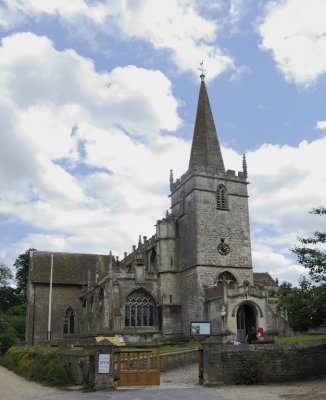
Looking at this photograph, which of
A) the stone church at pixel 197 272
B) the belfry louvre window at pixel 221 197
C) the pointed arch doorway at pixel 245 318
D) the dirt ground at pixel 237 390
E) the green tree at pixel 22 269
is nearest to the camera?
the dirt ground at pixel 237 390

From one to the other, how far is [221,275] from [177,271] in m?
4.53

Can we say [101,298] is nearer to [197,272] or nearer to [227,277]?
[197,272]

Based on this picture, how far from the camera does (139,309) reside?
43094 millimetres

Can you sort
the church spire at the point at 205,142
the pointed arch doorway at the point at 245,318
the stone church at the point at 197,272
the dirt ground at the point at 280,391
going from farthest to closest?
the church spire at the point at 205,142
the stone church at the point at 197,272
the pointed arch doorway at the point at 245,318
the dirt ground at the point at 280,391

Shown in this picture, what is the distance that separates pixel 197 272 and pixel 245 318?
18.3 ft

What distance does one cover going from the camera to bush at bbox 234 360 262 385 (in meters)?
18.8

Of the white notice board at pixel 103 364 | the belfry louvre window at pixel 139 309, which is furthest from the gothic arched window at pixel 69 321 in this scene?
the white notice board at pixel 103 364

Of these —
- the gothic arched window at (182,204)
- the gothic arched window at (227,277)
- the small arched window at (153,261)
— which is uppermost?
the gothic arched window at (182,204)

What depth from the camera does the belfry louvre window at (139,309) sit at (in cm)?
4253

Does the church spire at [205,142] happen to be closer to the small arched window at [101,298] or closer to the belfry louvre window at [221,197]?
the belfry louvre window at [221,197]

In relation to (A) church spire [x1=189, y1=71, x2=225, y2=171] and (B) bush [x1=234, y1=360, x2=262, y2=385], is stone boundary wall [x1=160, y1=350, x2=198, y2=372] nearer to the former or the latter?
(B) bush [x1=234, y1=360, x2=262, y2=385]

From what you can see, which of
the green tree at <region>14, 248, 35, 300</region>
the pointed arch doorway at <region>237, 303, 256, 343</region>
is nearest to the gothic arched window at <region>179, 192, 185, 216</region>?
the pointed arch doorway at <region>237, 303, 256, 343</region>

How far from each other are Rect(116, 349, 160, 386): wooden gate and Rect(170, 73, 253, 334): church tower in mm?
20777

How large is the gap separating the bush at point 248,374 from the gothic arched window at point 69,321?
4021cm
